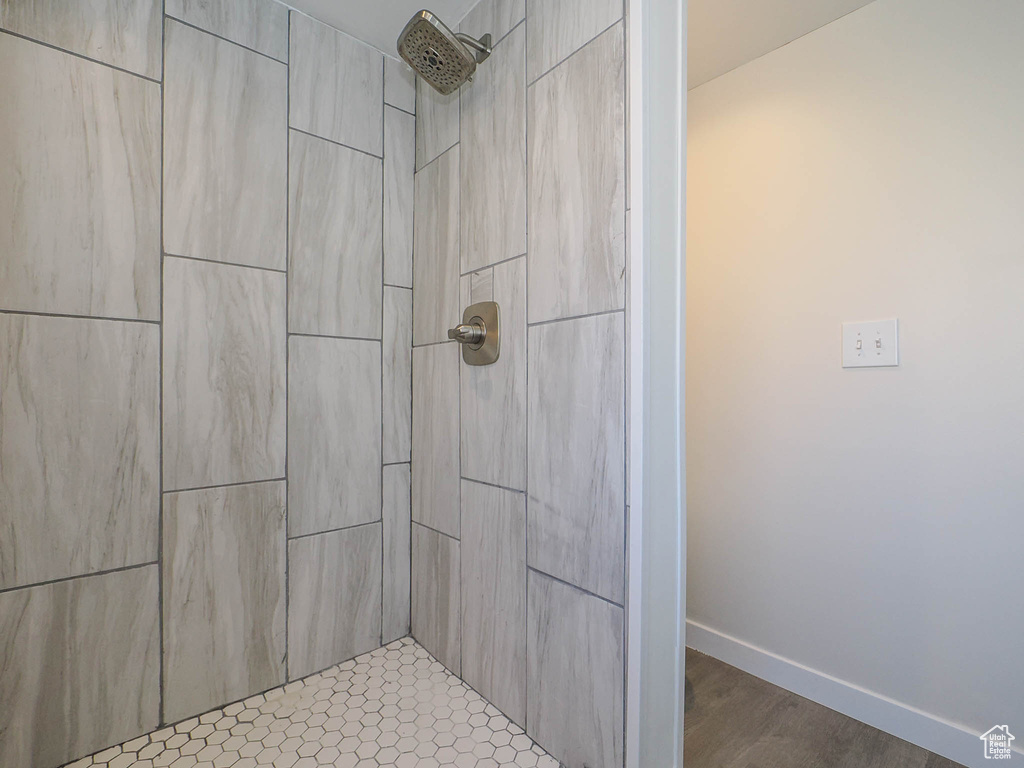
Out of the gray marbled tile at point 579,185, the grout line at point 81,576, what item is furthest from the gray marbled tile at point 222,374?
the gray marbled tile at point 579,185

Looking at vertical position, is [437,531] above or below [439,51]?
below

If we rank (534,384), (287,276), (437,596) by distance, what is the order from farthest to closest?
(437,596), (287,276), (534,384)

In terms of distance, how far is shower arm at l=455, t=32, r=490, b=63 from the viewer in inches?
47.6

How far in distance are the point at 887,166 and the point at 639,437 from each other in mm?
1137

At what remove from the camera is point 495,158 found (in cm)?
120

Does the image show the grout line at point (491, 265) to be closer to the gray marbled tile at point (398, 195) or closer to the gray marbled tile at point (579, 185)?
the gray marbled tile at point (579, 185)

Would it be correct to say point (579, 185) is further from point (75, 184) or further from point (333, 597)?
point (333, 597)

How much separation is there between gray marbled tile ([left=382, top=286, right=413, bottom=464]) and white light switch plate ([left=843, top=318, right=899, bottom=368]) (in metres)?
1.28

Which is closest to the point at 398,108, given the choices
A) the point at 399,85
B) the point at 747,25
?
the point at 399,85

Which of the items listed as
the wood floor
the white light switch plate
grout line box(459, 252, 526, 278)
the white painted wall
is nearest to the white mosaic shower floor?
the wood floor

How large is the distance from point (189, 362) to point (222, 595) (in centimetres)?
56

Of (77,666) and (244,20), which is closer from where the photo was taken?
(77,666)

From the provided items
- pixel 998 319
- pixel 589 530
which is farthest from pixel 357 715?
pixel 998 319

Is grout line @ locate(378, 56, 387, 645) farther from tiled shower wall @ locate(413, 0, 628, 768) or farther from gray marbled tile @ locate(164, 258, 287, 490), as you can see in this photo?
gray marbled tile @ locate(164, 258, 287, 490)
